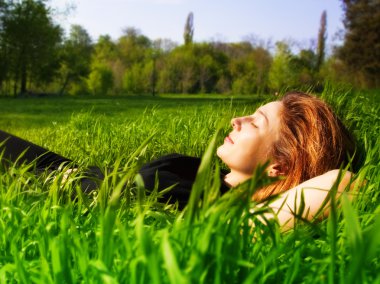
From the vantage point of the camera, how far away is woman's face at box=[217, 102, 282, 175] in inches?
95.7

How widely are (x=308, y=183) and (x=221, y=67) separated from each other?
2010 inches

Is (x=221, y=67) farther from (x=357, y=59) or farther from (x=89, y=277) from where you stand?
(x=89, y=277)

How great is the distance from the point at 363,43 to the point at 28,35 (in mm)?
22346

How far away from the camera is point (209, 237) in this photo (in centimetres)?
86

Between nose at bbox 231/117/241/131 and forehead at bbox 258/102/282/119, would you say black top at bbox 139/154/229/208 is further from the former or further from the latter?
forehead at bbox 258/102/282/119

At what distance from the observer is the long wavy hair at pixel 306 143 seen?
2391mm

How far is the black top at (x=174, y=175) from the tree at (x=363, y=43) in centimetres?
2316

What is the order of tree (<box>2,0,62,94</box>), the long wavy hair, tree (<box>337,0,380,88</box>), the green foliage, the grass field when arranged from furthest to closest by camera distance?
1. the green foliage
2. tree (<box>2,0,62,94</box>)
3. tree (<box>337,0,380,88</box>)
4. the long wavy hair
5. the grass field

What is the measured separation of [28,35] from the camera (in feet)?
108

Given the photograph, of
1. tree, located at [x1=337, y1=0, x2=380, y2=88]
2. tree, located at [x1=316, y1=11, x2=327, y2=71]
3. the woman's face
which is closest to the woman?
the woman's face

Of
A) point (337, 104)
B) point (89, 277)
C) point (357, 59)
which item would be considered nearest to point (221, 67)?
point (357, 59)

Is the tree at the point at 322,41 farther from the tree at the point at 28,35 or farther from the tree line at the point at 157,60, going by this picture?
the tree at the point at 28,35

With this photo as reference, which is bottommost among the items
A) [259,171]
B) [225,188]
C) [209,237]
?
[225,188]

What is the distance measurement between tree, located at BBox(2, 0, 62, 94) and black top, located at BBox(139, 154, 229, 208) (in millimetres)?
32790
